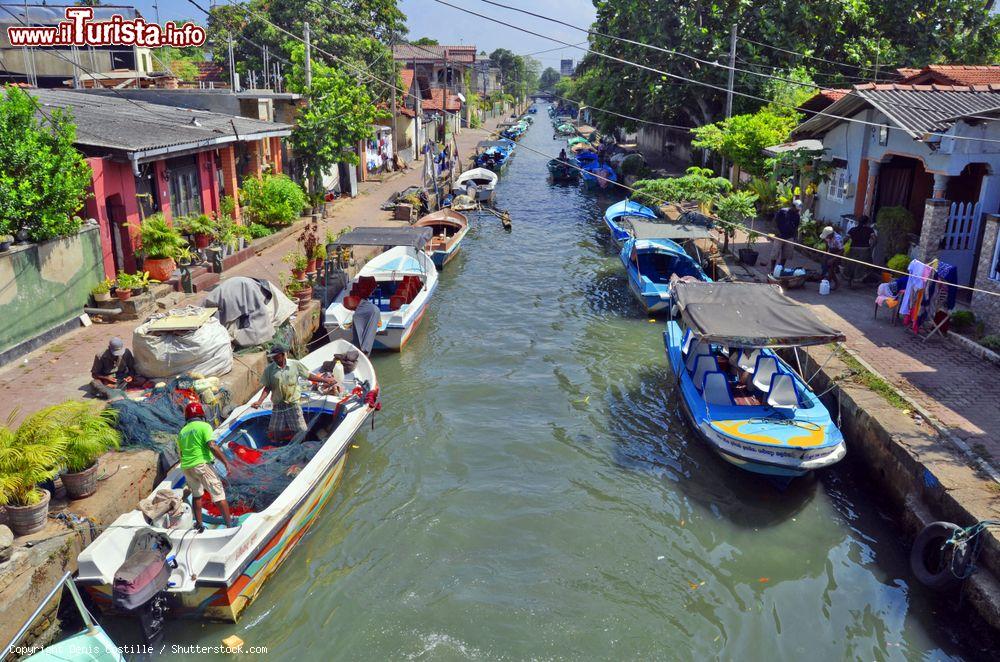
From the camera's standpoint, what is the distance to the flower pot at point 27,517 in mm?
7496

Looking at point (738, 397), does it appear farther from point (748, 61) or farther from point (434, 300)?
point (748, 61)

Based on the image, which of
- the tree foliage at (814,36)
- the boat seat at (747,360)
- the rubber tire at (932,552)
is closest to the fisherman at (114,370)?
the boat seat at (747,360)

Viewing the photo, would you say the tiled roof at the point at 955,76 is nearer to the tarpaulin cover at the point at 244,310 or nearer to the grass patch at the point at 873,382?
the grass patch at the point at 873,382

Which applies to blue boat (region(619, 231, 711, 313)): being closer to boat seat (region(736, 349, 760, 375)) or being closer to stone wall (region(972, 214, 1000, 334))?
boat seat (region(736, 349, 760, 375))

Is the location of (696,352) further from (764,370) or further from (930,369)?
(930,369)

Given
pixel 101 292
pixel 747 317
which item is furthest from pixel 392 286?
pixel 747 317

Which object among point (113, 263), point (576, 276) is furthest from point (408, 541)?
point (576, 276)

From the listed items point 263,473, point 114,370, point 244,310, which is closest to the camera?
point 263,473

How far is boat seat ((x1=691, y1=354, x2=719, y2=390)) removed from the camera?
38.1ft

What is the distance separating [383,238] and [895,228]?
11.8 meters

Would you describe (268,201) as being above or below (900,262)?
above

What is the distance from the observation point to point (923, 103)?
15.6 meters

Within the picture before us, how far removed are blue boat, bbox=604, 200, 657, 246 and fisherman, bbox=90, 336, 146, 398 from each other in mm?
15179

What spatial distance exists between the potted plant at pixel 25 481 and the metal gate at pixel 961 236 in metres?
15.9
